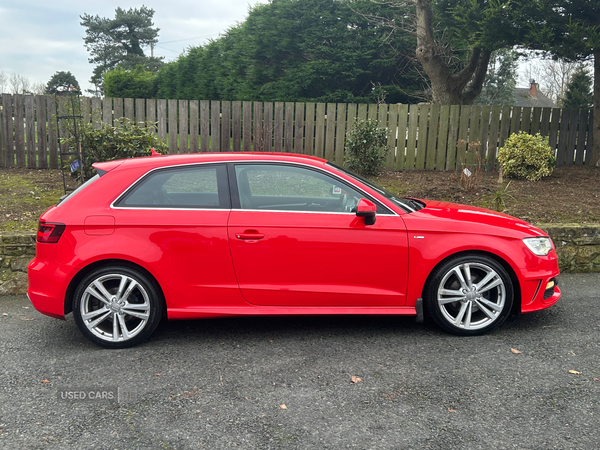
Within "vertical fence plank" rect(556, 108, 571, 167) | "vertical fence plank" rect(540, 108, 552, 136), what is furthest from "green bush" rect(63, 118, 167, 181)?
"vertical fence plank" rect(556, 108, 571, 167)

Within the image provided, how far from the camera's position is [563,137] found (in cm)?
1366

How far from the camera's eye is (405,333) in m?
4.73

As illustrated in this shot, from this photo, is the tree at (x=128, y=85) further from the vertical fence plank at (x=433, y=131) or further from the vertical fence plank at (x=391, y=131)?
the vertical fence plank at (x=433, y=131)

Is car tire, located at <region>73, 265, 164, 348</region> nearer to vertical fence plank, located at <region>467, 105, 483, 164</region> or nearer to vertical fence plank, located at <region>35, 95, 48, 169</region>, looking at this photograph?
vertical fence plank, located at <region>35, 95, 48, 169</region>

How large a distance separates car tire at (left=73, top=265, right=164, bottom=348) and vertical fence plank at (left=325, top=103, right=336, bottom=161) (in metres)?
9.07

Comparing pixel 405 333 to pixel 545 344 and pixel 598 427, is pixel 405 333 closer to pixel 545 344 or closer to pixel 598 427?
pixel 545 344

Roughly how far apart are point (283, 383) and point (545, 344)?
228 centimetres

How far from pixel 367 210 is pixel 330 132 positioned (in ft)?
28.9

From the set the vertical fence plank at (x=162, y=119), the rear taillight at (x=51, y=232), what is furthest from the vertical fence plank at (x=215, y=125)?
the rear taillight at (x=51, y=232)

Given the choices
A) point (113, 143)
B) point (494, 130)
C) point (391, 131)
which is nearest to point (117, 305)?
point (113, 143)

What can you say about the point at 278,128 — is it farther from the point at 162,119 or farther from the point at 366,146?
the point at 162,119

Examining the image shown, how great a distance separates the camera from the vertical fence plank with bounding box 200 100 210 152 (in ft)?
41.9

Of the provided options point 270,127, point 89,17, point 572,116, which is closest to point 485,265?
point 270,127

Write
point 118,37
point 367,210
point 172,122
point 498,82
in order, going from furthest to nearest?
point 118,37
point 498,82
point 172,122
point 367,210
